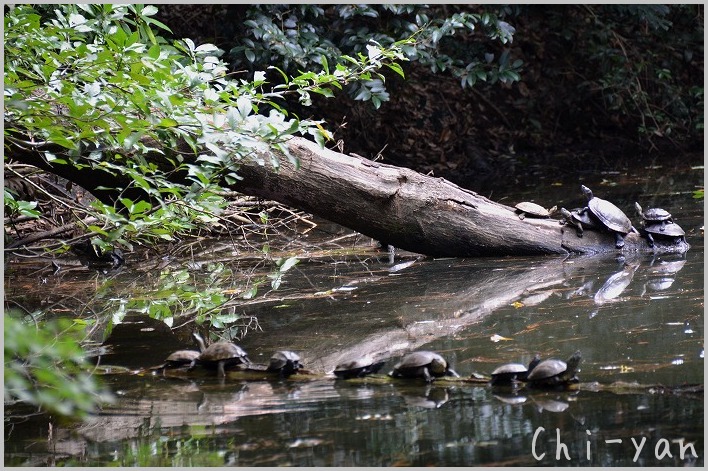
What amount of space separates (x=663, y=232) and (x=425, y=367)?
10.6ft

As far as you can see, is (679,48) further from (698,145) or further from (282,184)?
(282,184)

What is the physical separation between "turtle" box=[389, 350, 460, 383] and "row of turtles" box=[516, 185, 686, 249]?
9.67 ft

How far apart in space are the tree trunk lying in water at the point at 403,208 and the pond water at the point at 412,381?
0.59 feet

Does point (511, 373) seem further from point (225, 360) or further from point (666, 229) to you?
point (666, 229)

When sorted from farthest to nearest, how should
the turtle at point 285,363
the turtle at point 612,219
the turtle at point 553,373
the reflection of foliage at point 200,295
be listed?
the turtle at point 612,219, the reflection of foliage at point 200,295, the turtle at point 285,363, the turtle at point 553,373

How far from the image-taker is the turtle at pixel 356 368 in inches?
130

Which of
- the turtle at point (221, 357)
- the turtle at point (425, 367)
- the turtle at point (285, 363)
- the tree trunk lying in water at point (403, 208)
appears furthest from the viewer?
the tree trunk lying in water at point (403, 208)

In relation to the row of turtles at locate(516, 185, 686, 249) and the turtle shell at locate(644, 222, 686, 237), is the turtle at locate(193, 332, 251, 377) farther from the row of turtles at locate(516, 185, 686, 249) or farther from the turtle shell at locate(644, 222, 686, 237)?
the turtle shell at locate(644, 222, 686, 237)

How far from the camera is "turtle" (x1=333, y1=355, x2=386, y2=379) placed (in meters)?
3.31

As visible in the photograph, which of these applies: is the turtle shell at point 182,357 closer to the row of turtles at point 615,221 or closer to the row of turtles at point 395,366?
the row of turtles at point 395,366

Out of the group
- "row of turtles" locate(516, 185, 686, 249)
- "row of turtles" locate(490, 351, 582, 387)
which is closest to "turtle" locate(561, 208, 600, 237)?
"row of turtles" locate(516, 185, 686, 249)

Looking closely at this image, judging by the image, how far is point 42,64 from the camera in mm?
4004

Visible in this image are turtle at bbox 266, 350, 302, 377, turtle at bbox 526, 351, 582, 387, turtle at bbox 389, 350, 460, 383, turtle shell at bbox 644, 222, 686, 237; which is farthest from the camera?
turtle shell at bbox 644, 222, 686, 237

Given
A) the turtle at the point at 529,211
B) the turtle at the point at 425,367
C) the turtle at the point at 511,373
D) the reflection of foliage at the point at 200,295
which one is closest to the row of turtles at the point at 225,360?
the turtle at the point at 425,367
